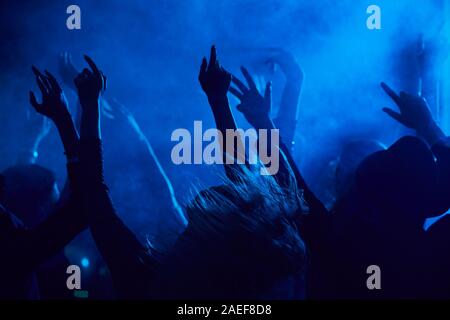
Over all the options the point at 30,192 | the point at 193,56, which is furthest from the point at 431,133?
the point at 30,192

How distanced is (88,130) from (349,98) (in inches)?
37.5

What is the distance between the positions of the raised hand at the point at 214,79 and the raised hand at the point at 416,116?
1.89ft

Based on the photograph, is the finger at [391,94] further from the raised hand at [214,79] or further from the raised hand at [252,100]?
the raised hand at [214,79]

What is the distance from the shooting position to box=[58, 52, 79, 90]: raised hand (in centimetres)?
176

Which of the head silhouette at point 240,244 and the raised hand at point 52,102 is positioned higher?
the raised hand at point 52,102

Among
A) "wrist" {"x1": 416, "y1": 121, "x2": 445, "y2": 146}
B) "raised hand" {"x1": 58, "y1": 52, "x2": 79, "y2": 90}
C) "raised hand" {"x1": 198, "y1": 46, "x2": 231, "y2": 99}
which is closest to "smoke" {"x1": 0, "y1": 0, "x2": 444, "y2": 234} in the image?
"raised hand" {"x1": 58, "y1": 52, "x2": 79, "y2": 90}

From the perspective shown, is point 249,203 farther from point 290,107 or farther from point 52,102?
point 52,102

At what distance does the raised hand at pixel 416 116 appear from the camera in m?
1.69

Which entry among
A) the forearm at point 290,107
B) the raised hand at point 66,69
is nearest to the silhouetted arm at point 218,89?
the forearm at point 290,107

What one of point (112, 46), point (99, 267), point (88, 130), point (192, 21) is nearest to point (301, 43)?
point (192, 21)

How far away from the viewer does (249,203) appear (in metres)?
1.34

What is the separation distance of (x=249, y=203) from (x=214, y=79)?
42 centimetres
